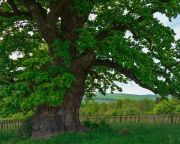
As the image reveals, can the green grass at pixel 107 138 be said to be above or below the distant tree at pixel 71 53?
below

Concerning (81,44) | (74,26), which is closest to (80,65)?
(74,26)

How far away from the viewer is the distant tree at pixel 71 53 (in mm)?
27797

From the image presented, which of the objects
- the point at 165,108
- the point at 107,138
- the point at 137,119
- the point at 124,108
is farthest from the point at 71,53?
the point at 124,108

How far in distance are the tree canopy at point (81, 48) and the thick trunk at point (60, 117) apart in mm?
1073

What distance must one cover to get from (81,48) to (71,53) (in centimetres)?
348

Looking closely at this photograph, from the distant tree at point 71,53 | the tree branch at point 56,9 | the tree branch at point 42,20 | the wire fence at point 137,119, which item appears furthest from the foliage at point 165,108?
the tree branch at point 56,9

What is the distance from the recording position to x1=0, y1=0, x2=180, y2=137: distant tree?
91.2 feet

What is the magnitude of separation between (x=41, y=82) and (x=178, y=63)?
842 centimetres

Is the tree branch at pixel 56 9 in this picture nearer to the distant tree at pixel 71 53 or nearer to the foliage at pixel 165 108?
the distant tree at pixel 71 53

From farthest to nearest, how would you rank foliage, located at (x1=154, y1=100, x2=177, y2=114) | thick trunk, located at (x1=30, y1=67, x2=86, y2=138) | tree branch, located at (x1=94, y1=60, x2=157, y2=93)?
foliage, located at (x1=154, y1=100, x2=177, y2=114) < tree branch, located at (x1=94, y1=60, x2=157, y2=93) < thick trunk, located at (x1=30, y1=67, x2=86, y2=138)

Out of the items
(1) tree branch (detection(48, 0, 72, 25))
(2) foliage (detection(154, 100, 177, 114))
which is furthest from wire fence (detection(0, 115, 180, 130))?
(1) tree branch (detection(48, 0, 72, 25))

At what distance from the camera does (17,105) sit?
28375mm

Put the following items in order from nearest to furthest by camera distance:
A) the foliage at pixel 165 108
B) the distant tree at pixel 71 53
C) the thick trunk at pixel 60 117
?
the distant tree at pixel 71 53, the thick trunk at pixel 60 117, the foliage at pixel 165 108

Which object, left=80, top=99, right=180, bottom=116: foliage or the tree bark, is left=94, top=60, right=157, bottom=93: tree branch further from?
left=80, top=99, right=180, bottom=116: foliage
